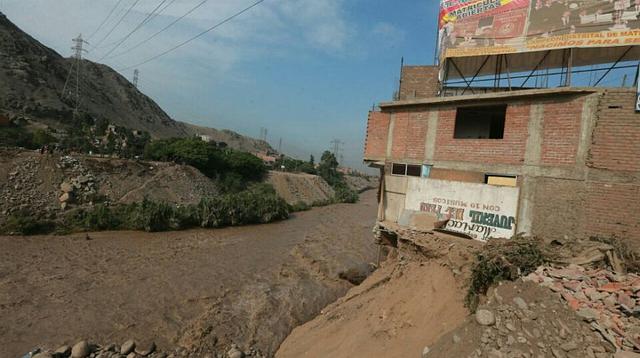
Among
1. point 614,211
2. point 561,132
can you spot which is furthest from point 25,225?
point 614,211

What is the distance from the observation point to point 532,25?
9641 mm

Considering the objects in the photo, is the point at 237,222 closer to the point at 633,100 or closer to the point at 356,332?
the point at 356,332

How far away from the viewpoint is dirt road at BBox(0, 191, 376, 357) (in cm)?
1061

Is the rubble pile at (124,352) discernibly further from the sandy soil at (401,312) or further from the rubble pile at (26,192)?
the rubble pile at (26,192)

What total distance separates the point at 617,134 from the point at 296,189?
42.1m

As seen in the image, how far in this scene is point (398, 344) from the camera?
7.15 m

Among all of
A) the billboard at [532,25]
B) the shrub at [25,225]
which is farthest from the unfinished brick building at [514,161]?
the shrub at [25,225]

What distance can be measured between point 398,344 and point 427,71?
32.1ft

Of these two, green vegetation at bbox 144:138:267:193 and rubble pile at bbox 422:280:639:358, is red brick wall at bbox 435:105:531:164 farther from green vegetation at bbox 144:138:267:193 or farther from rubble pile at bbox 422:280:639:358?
green vegetation at bbox 144:138:267:193

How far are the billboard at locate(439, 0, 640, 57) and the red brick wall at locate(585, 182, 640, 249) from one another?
386 cm

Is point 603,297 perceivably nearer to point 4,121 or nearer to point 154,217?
point 154,217

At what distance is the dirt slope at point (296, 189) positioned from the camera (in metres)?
46.2

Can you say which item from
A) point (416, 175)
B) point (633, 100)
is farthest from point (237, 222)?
point (633, 100)

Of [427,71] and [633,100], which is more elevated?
[427,71]
